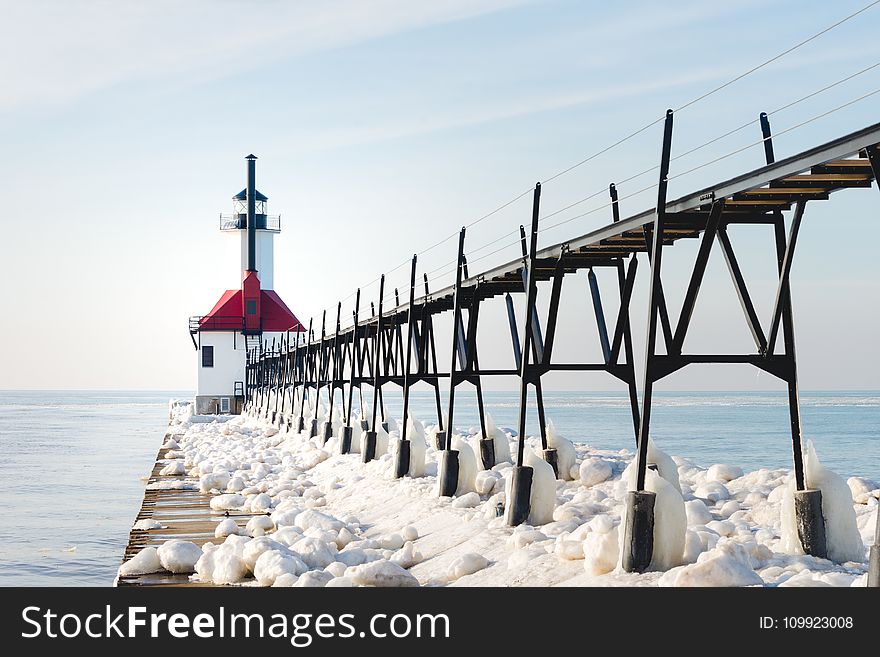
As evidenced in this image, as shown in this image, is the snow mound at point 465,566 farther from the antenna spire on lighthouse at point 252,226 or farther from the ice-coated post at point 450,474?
the antenna spire on lighthouse at point 252,226

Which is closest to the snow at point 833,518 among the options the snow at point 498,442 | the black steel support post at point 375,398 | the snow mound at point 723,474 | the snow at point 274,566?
the snow at point 274,566

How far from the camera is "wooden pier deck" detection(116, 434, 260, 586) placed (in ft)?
40.3

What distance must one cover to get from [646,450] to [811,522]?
1933 mm

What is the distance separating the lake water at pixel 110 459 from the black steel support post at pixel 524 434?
244 inches

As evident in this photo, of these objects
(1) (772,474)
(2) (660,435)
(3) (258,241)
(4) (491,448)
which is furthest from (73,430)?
(1) (772,474)

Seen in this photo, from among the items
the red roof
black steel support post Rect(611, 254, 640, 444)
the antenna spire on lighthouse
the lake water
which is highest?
the antenna spire on lighthouse

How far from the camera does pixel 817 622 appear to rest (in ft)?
24.4

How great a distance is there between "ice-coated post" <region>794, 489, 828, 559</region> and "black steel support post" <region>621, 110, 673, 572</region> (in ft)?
5.34

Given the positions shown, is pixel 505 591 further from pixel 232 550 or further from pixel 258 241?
pixel 258 241

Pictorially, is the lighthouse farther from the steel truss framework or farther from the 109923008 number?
the 109923008 number

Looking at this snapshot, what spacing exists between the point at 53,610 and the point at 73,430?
202ft

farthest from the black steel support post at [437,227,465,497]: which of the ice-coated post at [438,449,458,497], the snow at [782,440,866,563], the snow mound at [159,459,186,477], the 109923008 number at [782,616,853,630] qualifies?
the snow mound at [159,459,186,477]

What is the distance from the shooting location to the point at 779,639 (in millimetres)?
7328

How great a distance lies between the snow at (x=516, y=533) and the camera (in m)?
9.77
